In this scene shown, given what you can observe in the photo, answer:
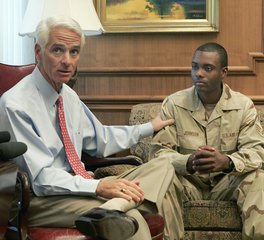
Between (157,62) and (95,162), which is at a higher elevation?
(157,62)

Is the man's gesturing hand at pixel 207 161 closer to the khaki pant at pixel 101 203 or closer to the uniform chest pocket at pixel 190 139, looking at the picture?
the uniform chest pocket at pixel 190 139

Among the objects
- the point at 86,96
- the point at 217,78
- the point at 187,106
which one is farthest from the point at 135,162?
the point at 86,96

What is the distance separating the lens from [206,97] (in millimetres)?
3416

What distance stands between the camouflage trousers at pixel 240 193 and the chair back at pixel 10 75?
3.47ft

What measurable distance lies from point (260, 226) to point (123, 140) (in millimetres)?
782

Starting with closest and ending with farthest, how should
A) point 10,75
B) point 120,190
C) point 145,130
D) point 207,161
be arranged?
point 120,190, point 207,161, point 145,130, point 10,75

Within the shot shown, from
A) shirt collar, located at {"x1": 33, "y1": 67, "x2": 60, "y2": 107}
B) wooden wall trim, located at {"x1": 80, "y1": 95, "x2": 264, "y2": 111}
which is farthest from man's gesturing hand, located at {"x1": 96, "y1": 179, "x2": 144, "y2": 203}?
wooden wall trim, located at {"x1": 80, "y1": 95, "x2": 264, "y2": 111}

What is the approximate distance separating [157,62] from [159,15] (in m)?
0.32

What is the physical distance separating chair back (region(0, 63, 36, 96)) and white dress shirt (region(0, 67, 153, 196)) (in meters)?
0.66

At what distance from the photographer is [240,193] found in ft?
10.2

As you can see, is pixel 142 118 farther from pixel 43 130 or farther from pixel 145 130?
pixel 43 130

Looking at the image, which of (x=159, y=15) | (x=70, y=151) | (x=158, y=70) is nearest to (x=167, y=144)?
(x=70, y=151)

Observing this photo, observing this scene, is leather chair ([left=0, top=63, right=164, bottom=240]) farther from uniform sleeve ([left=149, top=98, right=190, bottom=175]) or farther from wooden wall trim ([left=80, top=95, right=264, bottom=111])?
wooden wall trim ([left=80, top=95, right=264, bottom=111])

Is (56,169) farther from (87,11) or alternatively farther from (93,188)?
(87,11)
